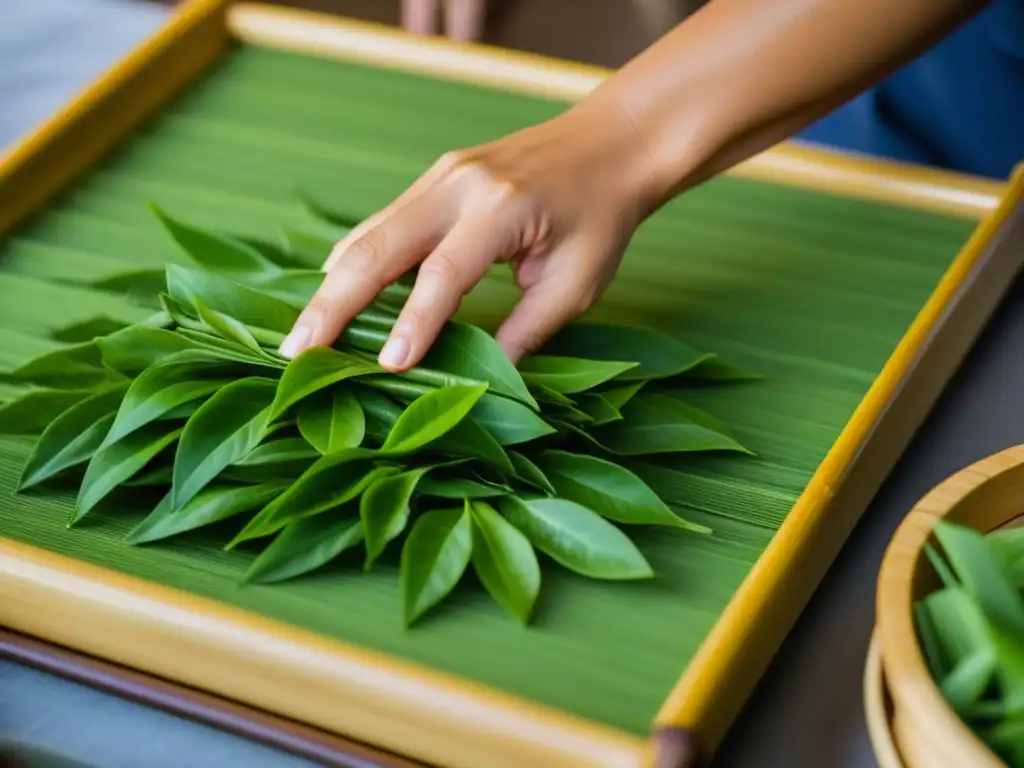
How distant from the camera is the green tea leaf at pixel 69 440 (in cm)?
59

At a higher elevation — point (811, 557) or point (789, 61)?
point (789, 61)

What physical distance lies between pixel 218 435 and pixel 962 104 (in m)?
0.77

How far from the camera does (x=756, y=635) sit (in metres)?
0.51

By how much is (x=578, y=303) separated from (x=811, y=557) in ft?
0.67

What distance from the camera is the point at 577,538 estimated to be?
0.55 metres

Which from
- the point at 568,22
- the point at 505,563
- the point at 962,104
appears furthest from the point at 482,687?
the point at 568,22

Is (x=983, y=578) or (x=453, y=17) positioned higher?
(x=983, y=578)

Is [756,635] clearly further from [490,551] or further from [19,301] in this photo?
[19,301]

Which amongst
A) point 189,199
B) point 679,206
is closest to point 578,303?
point 679,206

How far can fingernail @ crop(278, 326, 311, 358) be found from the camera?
0.61 metres

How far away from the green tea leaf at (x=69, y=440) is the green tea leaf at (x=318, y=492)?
0.10 metres

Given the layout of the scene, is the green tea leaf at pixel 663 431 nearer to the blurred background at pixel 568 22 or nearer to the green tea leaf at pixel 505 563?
the green tea leaf at pixel 505 563

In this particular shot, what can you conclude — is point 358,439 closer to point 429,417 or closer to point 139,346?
point 429,417

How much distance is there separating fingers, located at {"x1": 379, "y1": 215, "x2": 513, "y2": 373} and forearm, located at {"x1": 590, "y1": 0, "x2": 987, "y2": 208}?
117mm
